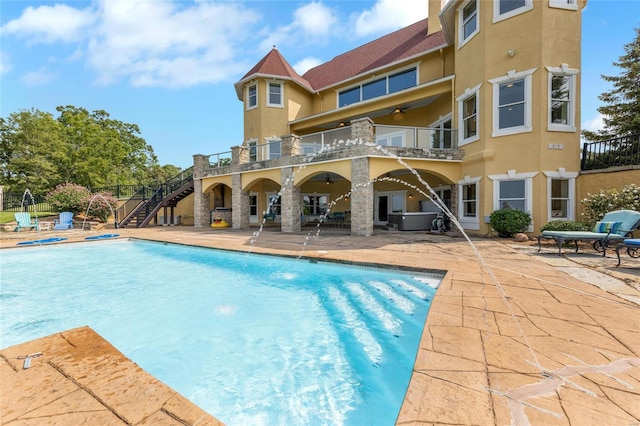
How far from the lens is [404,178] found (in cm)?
1678

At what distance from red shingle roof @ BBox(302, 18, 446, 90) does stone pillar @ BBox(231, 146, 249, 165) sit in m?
7.82

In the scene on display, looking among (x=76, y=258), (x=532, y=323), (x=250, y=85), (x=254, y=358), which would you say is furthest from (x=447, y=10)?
(x=76, y=258)

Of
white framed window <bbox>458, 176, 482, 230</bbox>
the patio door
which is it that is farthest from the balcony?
the patio door

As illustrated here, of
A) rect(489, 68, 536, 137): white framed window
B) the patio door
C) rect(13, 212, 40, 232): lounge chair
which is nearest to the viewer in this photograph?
rect(489, 68, 536, 137): white framed window

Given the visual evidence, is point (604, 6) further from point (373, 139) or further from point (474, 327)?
point (474, 327)

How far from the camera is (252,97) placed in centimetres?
2012

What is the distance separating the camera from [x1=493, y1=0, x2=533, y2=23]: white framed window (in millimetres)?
10742

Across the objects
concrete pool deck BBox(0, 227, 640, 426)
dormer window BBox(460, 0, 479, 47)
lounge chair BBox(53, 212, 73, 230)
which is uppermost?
dormer window BBox(460, 0, 479, 47)

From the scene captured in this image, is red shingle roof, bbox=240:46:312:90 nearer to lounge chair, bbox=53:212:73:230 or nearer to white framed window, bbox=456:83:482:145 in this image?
white framed window, bbox=456:83:482:145

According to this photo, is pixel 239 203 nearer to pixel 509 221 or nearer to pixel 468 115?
pixel 468 115

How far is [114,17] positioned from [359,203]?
11663 millimetres

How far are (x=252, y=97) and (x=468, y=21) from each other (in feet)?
45.6

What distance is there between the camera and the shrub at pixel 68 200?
19.5 m

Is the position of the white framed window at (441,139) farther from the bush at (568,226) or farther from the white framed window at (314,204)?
the white framed window at (314,204)
